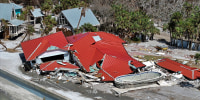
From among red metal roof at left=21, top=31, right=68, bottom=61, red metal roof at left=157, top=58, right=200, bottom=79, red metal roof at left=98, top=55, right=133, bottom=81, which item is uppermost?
red metal roof at left=21, top=31, right=68, bottom=61

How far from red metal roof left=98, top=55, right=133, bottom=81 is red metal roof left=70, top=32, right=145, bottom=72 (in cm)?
89

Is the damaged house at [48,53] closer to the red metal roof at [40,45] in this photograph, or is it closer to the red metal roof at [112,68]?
the red metal roof at [40,45]

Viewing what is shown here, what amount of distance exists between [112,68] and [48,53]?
25.3ft

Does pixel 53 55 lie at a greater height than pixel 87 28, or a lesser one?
lesser

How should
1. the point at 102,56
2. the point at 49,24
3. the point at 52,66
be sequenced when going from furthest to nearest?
the point at 49,24
the point at 102,56
the point at 52,66

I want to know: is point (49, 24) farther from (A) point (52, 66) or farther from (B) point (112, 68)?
(B) point (112, 68)

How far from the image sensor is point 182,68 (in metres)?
30.2

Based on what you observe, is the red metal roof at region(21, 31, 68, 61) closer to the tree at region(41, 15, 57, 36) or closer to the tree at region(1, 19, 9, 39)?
the tree at region(41, 15, 57, 36)

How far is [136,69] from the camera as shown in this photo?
29.6 m

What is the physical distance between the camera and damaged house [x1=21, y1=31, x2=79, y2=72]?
30275 mm

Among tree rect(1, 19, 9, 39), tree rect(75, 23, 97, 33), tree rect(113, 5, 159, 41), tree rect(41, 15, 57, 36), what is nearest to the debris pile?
tree rect(75, 23, 97, 33)

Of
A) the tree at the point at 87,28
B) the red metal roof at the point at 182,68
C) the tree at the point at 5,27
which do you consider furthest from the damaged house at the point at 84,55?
the tree at the point at 5,27

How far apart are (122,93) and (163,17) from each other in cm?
3882

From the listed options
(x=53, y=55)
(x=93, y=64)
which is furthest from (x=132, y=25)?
(x=53, y=55)
